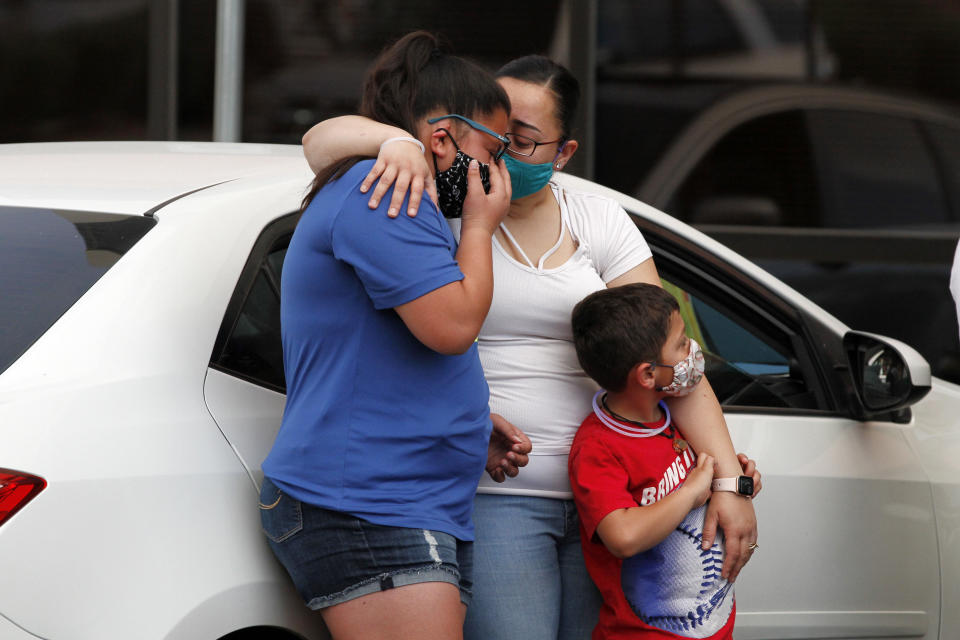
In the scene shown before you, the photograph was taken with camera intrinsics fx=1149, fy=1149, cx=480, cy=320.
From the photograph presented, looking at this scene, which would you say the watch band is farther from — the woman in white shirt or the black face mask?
the black face mask

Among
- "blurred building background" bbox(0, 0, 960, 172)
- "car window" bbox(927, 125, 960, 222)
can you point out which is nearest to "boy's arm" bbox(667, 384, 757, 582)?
"blurred building background" bbox(0, 0, 960, 172)

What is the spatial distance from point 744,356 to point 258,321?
4.29ft

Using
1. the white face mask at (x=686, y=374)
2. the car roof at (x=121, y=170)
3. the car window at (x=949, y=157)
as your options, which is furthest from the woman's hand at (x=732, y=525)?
the car window at (x=949, y=157)

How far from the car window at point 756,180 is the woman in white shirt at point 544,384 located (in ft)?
12.6

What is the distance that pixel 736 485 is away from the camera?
217 centimetres

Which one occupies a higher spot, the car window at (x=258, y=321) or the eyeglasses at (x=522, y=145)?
the eyeglasses at (x=522, y=145)

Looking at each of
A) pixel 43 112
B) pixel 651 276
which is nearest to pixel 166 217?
pixel 651 276

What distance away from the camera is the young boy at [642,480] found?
6.75ft

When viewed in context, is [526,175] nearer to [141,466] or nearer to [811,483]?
[141,466]

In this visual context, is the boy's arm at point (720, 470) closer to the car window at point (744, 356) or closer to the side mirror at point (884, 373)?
the car window at point (744, 356)

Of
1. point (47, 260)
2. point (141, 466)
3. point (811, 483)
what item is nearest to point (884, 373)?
point (811, 483)

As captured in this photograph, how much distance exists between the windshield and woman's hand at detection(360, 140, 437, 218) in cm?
49

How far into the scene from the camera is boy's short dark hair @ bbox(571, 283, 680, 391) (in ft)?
6.72

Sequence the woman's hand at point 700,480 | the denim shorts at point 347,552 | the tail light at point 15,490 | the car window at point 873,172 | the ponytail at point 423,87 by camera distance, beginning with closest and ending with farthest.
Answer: the tail light at point 15,490, the denim shorts at point 347,552, the ponytail at point 423,87, the woman's hand at point 700,480, the car window at point 873,172
